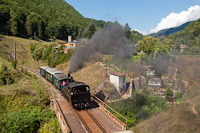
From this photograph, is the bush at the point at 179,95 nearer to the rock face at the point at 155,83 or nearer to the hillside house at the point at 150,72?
the rock face at the point at 155,83

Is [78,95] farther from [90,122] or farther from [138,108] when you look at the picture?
[138,108]

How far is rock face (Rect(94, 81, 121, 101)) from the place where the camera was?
72.5 feet

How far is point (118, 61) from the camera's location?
119 ft

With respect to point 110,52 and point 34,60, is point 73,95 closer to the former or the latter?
point 110,52

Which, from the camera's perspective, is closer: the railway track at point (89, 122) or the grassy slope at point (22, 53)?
the railway track at point (89, 122)

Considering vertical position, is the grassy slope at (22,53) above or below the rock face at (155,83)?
above

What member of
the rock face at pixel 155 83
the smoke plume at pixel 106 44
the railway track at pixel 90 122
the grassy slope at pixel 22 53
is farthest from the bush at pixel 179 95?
the grassy slope at pixel 22 53

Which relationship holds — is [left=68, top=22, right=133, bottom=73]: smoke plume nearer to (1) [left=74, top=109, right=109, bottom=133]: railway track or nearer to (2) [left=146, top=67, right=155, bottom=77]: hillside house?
(2) [left=146, top=67, right=155, bottom=77]: hillside house

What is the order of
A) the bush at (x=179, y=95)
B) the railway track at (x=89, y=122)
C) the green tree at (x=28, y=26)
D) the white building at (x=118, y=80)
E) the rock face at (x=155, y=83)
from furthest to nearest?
the green tree at (x=28, y=26), the rock face at (x=155, y=83), the bush at (x=179, y=95), the white building at (x=118, y=80), the railway track at (x=89, y=122)

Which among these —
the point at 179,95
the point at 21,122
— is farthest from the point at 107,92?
the point at 179,95

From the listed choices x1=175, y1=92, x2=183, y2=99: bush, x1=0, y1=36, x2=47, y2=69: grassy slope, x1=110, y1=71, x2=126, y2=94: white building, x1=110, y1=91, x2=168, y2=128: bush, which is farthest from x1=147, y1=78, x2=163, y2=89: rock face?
x1=0, y1=36, x2=47, y2=69: grassy slope

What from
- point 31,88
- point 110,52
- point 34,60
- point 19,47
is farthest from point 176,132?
point 19,47

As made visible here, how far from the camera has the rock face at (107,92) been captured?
72.5ft

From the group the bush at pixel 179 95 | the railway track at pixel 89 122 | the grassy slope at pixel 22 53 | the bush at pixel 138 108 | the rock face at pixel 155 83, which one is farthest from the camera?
the grassy slope at pixel 22 53
